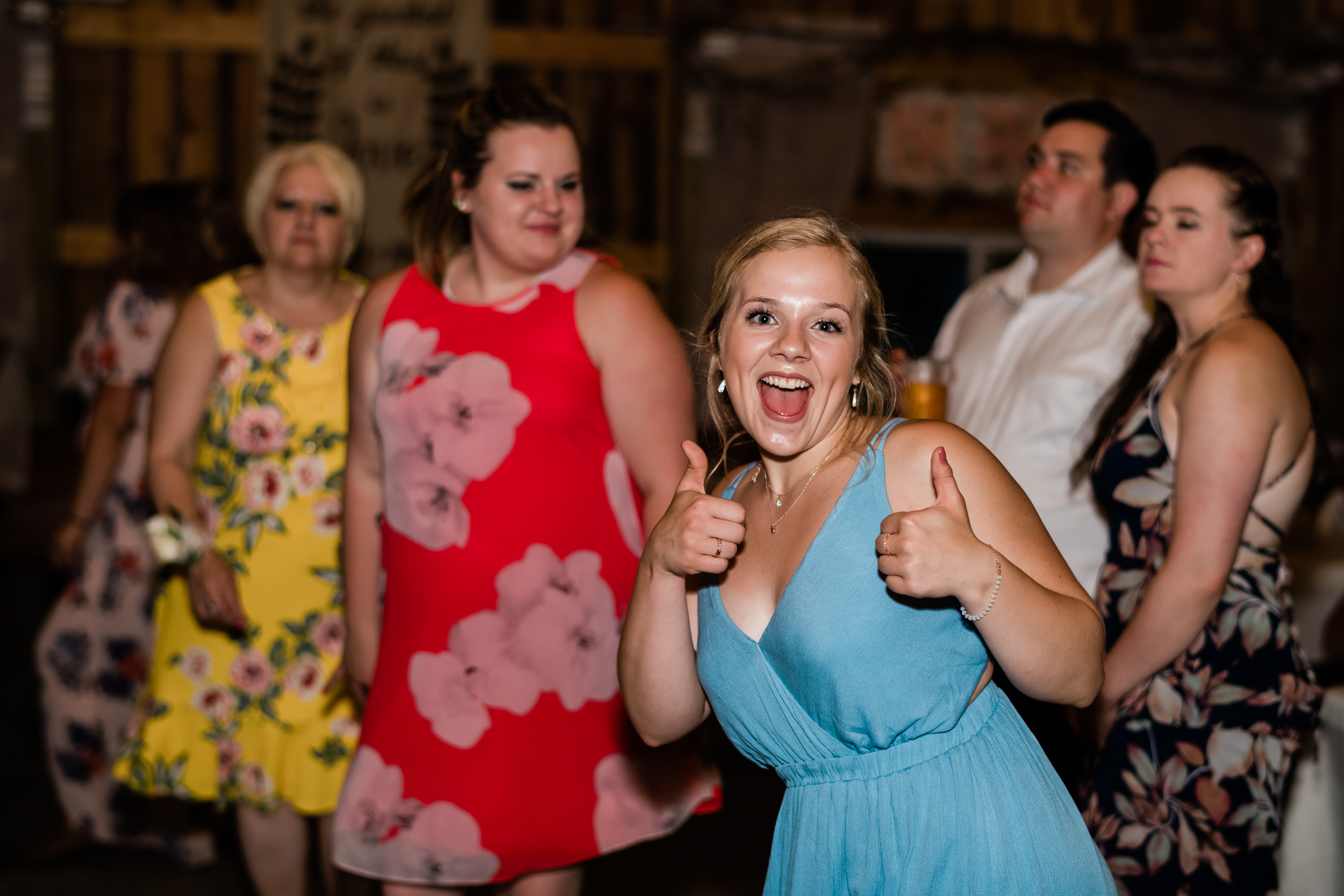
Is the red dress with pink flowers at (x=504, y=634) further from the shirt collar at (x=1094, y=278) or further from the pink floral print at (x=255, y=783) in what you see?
the shirt collar at (x=1094, y=278)

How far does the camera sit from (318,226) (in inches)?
109

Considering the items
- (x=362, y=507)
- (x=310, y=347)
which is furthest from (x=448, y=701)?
(x=310, y=347)

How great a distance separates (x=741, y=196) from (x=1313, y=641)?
4.48 metres

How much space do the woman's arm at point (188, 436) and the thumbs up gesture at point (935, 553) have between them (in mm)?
1829

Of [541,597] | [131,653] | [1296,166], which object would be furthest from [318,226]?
[1296,166]

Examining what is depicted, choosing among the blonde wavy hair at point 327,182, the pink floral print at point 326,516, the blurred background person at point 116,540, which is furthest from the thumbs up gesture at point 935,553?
the blurred background person at point 116,540

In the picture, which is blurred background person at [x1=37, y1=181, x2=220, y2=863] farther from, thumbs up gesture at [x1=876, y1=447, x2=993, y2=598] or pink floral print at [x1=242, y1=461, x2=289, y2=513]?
thumbs up gesture at [x1=876, y1=447, x2=993, y2=598]

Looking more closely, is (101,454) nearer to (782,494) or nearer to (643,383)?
(643,383)

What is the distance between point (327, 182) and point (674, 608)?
1.80 meters

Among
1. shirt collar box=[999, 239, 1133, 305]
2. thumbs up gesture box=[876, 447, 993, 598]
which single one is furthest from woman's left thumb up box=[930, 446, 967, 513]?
shirt collar box=[999, 239, 1133, 305]

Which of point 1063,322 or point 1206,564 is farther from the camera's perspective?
point 1063,322

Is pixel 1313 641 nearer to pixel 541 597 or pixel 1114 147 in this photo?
pixel 1114 147

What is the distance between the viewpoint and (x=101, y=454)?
10.9ft

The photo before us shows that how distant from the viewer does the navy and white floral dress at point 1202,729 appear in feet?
Result: 6.26
